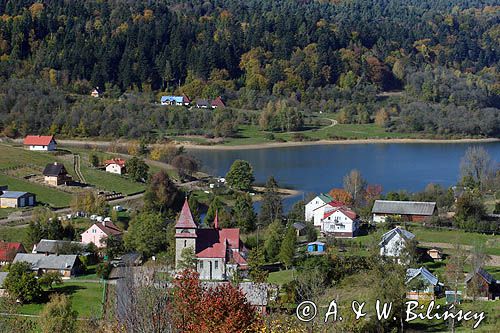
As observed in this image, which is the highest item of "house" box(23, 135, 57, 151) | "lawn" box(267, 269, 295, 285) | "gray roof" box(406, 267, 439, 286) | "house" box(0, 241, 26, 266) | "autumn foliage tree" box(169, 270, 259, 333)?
"autumn foliage tree" box(169, 270, 259, 333)

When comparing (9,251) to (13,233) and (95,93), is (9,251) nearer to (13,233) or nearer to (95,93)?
(13,233)

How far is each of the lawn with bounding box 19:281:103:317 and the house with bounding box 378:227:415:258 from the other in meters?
4.29

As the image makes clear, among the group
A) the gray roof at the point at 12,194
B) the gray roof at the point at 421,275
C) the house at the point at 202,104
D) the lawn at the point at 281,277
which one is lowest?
the lawn at the point at 281,277

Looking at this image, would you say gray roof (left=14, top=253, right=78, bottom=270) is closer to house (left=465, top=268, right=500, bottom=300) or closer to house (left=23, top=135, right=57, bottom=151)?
house (left=465, top=268, right=500, bottom=300)

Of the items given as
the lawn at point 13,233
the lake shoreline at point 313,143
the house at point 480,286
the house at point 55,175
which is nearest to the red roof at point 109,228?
the lawn at point 13,233

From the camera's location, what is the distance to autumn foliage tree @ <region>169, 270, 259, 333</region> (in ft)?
19.6

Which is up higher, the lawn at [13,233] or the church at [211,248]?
the church at [211,248]

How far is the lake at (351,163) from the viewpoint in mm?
24859

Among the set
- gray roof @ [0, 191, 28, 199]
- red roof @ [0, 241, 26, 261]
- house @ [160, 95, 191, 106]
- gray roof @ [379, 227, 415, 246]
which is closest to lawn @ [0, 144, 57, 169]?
gray roof @ [0, 191, 28, 199]

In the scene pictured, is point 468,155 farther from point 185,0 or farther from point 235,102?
point 185,0

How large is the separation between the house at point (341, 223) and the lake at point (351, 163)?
4.51m

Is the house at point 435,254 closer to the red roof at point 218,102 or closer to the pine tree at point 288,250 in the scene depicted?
the pine tree at point 288,250

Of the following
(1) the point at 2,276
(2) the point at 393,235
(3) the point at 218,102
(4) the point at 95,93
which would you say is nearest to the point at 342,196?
(2) the point at 393,235

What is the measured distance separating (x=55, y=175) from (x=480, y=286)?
12.3 metres
